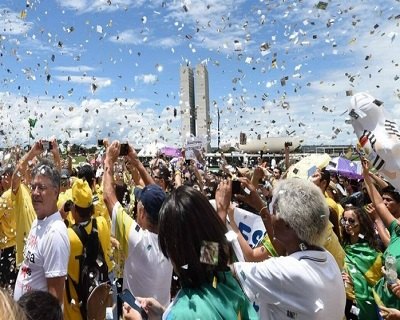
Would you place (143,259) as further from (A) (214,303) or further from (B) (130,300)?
(A) (214,303)

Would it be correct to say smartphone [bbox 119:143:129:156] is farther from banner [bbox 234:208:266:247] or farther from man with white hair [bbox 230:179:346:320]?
man with white hair [bbox 230:179:346:320]

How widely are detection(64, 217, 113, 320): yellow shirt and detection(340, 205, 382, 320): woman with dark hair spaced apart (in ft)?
7.67

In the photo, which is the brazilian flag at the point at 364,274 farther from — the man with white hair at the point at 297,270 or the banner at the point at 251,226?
the man with white hair at the point at 297,270

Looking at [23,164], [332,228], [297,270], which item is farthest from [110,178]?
[332,228]

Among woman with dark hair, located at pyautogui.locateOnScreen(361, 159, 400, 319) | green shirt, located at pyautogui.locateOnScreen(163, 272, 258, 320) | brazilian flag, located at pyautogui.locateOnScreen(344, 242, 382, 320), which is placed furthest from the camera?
brazilian flag, located at pyautogui.locateOnScreen(344, 242, 382, 320)

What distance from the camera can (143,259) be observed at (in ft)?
10.7

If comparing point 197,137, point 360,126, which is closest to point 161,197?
point 360,126

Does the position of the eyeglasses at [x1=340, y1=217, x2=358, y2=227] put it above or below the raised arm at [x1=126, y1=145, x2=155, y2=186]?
below

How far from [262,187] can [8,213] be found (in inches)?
153

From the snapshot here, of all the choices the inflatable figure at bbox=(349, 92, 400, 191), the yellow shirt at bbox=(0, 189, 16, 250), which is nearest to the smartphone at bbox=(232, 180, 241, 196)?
the inflatable figure at bbox=(349, 92, 400, 191)

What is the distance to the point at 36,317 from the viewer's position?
218 cm

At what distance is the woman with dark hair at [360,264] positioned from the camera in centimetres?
415

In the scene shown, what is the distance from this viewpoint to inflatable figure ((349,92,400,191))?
3.54 meters

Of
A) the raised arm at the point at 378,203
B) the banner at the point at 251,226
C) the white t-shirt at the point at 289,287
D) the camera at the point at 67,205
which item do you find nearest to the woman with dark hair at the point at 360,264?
the raised arm at the point at 378,203
